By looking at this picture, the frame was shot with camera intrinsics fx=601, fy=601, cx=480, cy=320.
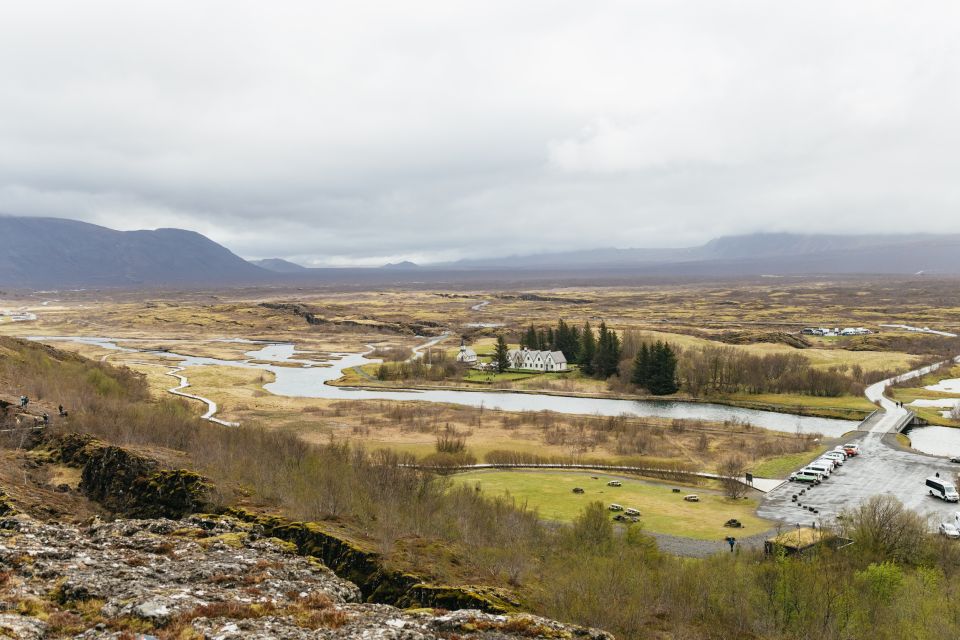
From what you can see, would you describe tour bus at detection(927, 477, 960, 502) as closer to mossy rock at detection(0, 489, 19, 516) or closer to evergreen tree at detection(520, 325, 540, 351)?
mossy rock at detection(0, 489, 19, 516)

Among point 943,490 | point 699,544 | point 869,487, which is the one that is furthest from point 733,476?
point 699,544

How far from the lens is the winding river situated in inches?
3659

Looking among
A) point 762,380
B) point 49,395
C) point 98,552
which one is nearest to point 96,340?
point 49,395

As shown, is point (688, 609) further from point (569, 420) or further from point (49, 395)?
point (569, 420)

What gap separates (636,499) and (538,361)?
88.7m

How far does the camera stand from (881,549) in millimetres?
36875

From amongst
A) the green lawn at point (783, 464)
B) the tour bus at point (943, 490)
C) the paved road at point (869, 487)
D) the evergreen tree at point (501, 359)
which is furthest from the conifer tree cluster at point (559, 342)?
the tour bus at point (943, 490)

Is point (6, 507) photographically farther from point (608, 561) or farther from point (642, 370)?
point (642, 370)

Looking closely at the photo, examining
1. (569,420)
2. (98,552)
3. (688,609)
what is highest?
(98,552)

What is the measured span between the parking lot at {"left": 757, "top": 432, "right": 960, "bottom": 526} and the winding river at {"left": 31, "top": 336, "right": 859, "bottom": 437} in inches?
591

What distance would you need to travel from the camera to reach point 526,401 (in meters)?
113

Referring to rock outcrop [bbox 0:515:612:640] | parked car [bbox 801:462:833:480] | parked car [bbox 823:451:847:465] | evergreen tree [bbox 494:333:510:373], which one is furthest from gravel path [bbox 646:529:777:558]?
evergreen tree [bbox 494:333:510:373]

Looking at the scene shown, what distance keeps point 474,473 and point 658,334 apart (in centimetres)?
10869

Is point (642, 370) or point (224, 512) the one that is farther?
point (642, 370)
